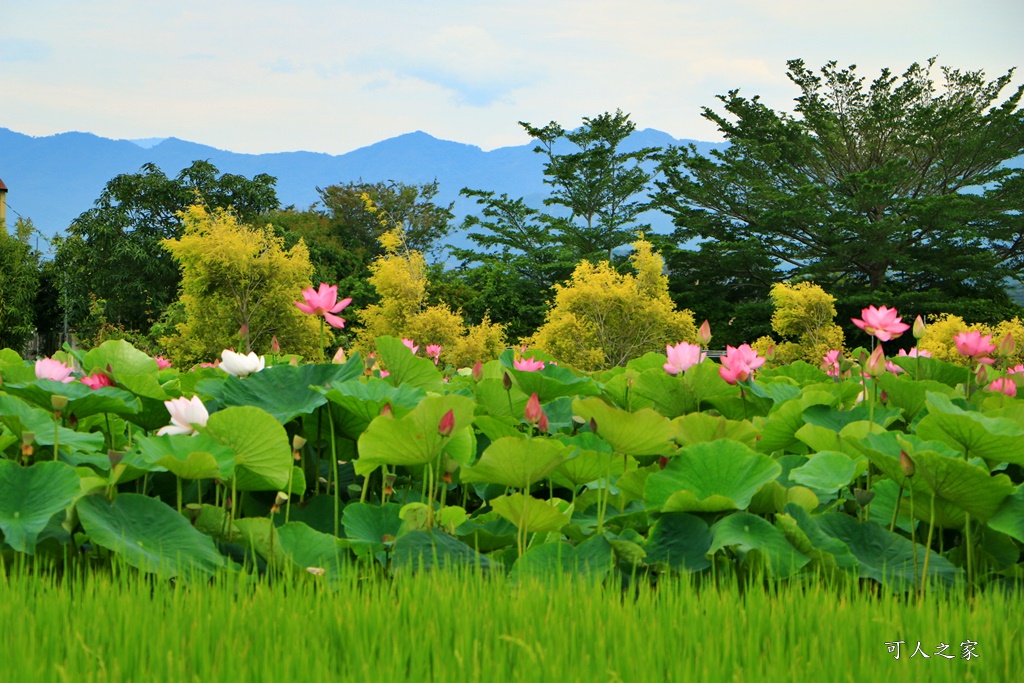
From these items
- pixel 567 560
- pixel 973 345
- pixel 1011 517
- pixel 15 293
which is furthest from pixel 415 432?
pixel 15 293

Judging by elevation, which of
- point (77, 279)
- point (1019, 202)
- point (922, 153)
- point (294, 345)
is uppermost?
point (922, 153)

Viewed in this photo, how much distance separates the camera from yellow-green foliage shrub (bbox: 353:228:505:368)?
1808cm

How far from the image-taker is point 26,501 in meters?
1.45

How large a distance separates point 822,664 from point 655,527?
1.28ft

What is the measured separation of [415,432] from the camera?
4.73 feet

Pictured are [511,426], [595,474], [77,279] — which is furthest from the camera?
[77,279]

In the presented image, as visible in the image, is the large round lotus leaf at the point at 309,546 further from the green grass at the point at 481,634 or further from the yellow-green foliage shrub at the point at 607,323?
the yellow-green foliage shrub at the point at 607,323

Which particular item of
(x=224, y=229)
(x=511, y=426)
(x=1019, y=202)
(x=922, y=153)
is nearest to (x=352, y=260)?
(x=224, y=229)

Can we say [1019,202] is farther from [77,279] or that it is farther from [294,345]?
[77,279]

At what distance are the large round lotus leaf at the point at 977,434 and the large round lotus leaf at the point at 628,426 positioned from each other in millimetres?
495

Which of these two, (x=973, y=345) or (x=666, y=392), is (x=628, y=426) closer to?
(x=666, y=392)

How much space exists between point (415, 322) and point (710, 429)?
16721 millimetres

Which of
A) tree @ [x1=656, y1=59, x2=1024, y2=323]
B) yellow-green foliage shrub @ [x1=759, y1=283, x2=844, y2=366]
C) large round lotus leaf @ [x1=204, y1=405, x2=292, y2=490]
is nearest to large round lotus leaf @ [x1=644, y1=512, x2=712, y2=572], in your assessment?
large round lotus leaf @ [x1=204, y1=405, x2=292, y2=490]

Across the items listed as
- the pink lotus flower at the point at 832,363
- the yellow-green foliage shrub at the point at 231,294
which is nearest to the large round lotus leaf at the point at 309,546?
the pink lotus flower at the point at 832,363
